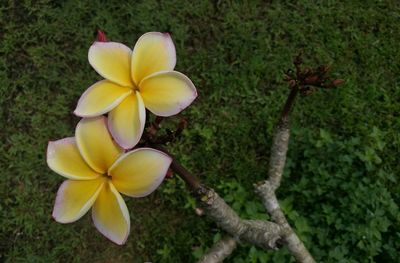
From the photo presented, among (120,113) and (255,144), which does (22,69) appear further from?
(120,113)

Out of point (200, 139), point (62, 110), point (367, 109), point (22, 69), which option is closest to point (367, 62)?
point (367, 109)

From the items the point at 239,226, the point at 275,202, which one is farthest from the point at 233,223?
the point at 275,202

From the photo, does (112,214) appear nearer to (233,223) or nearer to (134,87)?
(134,87)

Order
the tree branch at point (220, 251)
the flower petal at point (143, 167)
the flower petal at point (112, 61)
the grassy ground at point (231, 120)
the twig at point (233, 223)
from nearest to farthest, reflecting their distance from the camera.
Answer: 1. the flower petal at point (143, 167)
2. the flower petal at point (112, 61)
3. the twig at point (233, 223)
4. the tree branch at point (220, 251)
5. the grassy ground at point (231, 120)

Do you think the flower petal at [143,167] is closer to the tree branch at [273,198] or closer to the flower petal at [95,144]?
the flower petal at [95,144]

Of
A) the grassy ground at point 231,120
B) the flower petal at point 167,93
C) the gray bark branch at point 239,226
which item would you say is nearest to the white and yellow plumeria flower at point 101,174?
the flower petal at point 167,93

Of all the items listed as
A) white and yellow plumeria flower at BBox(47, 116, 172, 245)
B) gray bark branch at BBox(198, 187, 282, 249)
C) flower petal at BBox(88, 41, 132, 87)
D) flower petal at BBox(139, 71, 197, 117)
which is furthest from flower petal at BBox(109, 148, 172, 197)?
gray bark branch at BBox(198, 187, 282, 249)
